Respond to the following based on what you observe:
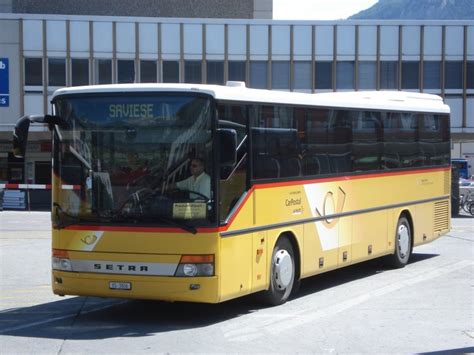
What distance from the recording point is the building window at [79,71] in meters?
43.0

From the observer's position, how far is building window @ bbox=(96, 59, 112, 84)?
4328 cm

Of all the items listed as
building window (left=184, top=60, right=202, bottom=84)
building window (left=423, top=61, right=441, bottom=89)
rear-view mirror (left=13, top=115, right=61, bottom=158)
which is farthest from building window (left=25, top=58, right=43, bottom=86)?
rear-view mirror (left=13, top=115, right=61, bottom=158)

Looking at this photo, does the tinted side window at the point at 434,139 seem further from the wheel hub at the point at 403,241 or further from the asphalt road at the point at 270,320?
the asphalt road at the point at 270,320

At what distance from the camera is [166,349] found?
8008mm

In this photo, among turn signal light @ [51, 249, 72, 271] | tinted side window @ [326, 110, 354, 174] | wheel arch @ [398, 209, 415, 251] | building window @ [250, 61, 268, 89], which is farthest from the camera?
building window @ [250, 61, 268, 89]

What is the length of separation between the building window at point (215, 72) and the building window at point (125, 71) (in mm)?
4239

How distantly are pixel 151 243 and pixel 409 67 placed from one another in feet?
127

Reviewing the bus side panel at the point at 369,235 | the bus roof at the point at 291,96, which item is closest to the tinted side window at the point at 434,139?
the bus roof at the point at 291,96

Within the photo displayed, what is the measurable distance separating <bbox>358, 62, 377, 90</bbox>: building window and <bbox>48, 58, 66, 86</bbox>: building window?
1674 centimetres

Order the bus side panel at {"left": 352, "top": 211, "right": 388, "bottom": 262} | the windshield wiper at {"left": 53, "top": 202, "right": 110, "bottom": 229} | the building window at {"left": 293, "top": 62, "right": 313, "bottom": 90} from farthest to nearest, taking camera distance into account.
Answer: the building window at {"left": 293, "top": 62, "right": 313, "bottom": 90} < the bus side panel at {"left": 352, "top": 211, "right": 388, "bottom": 262} < the windshield wiper at {"left": 53, "top": 202, "right": 110, "bottom": 229}

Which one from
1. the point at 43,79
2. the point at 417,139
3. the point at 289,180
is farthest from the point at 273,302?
the point at 43,79

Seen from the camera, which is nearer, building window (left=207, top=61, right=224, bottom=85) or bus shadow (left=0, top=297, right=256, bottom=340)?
bus shadow (left=0, top=297, right=256, bottom=340)

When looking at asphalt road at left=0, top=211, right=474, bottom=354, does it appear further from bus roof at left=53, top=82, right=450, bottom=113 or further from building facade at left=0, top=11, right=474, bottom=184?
building facade at left=0, top=11, right=474, bottom=184

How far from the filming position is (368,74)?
45.3m
